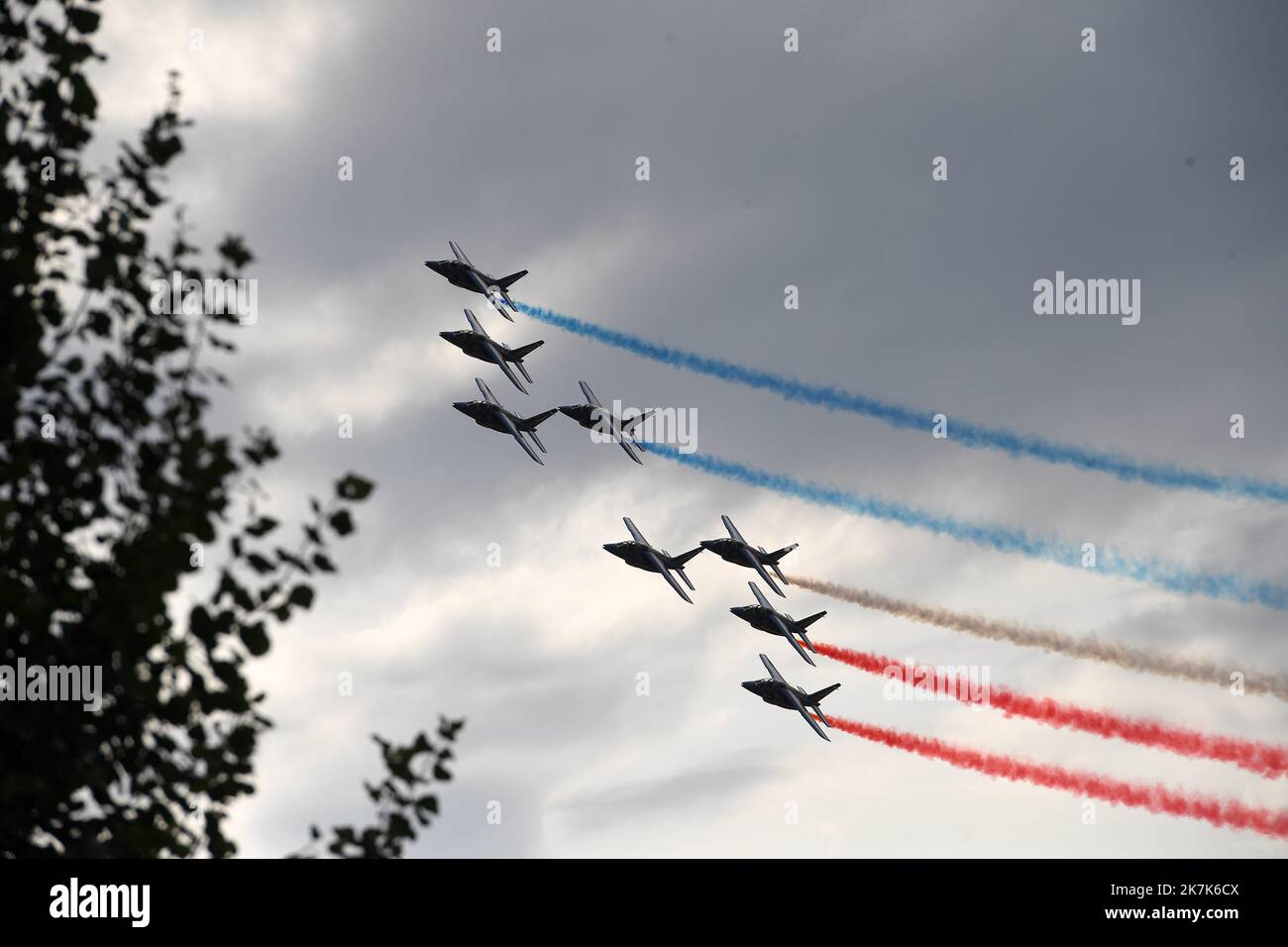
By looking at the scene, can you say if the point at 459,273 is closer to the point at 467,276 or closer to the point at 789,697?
the point at 467,276

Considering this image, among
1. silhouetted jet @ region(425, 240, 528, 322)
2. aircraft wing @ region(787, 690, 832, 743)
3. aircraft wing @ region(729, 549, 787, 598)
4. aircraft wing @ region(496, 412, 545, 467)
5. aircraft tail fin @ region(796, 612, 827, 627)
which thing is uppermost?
silhouetted jet @ region(425, 240, 528, 322)

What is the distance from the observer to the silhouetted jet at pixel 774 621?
4685 inches

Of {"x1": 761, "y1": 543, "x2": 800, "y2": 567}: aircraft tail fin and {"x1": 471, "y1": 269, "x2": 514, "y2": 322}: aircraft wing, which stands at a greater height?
{"x1": 471, "y1": 269, "x2": 514, "y2": 322}: aircraft wing

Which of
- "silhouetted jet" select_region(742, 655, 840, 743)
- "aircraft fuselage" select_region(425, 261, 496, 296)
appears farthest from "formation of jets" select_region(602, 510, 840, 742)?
"aircraft fuselage" select_region(425, 261, 496, 296)

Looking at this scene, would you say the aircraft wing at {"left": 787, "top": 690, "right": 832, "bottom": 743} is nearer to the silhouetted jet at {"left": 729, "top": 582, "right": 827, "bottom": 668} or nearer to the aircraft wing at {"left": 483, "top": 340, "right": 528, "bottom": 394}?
the silhouetted jet at {"left": 729, "top": 582, "right": 827, "bottom": 668}

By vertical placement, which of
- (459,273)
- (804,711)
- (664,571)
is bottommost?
(804,711)

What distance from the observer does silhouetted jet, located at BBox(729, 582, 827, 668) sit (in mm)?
119000

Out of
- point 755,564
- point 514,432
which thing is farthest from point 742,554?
point 514,432

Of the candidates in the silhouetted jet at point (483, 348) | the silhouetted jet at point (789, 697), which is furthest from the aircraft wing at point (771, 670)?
the silhouetted jet at point (483, 348)

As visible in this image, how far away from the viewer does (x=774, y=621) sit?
120 meters

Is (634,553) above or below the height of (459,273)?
below
